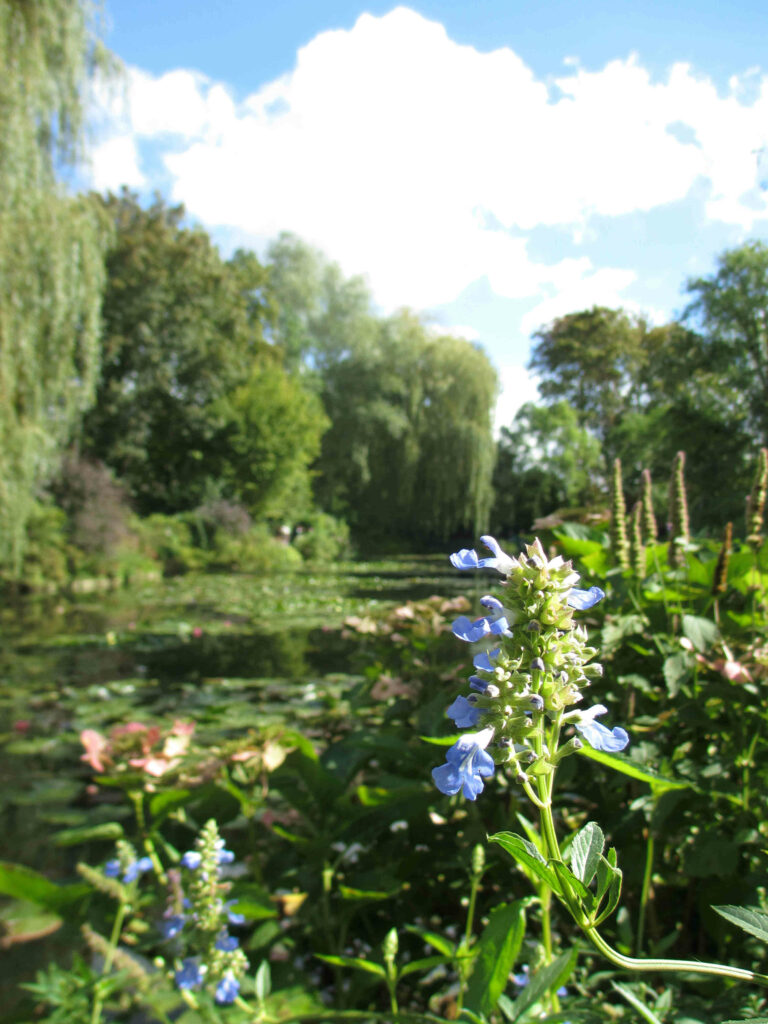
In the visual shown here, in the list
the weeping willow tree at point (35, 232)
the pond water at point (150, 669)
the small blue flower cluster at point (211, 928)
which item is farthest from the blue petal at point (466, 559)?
the weeping willow tree at point (35, 232)

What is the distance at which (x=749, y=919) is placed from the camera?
447 millimetres

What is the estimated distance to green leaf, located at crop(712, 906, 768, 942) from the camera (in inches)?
16.9

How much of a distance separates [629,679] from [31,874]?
4.06ft

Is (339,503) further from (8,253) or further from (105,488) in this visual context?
(8,253)

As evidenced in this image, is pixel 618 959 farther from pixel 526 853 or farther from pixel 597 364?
pixel 597 364

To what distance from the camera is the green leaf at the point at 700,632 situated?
1.19 m

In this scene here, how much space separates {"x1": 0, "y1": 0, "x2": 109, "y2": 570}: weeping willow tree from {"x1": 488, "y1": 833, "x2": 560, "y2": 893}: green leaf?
7.11 m

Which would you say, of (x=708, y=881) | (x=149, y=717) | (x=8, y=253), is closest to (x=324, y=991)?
(x=708, y=881)

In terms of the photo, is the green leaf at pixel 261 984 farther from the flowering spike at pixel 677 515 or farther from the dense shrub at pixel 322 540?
the dense shrub at pixel 322 540

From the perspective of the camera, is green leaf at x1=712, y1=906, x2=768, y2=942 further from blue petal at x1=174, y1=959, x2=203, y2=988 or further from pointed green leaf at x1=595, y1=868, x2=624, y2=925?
blue petal at x1=174, y1=959, x2=203, y2=988

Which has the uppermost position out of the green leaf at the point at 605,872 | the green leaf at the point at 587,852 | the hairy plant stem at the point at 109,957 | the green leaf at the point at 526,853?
the green leaf at the point at 526,853

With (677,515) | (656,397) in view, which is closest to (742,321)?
(656,397)

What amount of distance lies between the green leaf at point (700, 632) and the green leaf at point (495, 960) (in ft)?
1.88

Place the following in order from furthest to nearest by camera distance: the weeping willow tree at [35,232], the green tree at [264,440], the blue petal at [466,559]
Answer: the green tree at [264,440]
the weeping willow tree at [35,232]
the blue petal at [466,559]
